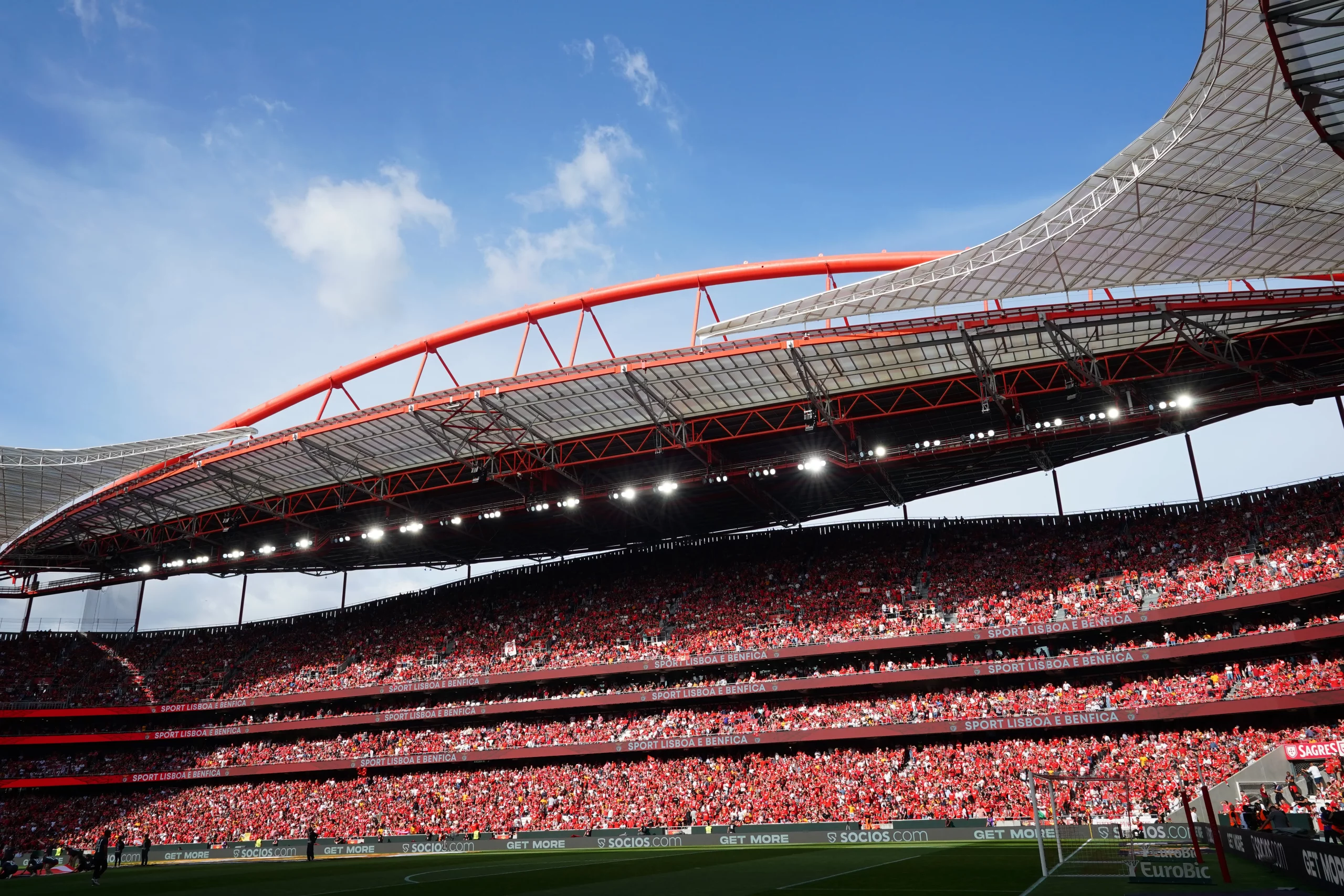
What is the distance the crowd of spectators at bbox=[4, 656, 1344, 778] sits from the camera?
1404 inches

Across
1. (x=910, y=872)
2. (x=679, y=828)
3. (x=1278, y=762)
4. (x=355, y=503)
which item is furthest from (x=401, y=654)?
(x=1278, y=762)

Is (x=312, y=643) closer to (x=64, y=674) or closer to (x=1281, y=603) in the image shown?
(x=64, y=674)

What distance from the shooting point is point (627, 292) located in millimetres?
45375

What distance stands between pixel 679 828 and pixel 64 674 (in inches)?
1791

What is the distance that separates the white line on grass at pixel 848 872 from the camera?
19250 millimetres

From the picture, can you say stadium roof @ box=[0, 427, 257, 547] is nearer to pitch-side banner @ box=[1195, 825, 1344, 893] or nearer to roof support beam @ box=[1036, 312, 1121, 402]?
roof support beam @ box=[1036, 312, 1121, 402]

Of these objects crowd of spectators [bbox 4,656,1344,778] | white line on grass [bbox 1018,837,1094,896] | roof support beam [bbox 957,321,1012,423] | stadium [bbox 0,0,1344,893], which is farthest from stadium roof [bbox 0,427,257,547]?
white line on grass [bbox 1018,837,1094,896]

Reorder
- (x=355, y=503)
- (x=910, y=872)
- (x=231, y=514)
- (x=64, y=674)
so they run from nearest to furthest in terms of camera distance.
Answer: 1. (x=910, y=872)
2. (x=355, y=503)
3. (x=231, y=514)
4. (x=64, y=674)

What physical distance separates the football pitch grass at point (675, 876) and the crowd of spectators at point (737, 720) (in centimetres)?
943

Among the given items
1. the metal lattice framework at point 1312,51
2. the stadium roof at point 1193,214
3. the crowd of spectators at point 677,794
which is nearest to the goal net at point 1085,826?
the crowd of spectators at point 677,794

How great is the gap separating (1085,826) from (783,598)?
2268cm

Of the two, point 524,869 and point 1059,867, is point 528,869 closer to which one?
point 524,869

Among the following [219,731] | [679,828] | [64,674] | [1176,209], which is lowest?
[679,828]

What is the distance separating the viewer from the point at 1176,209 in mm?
28562
